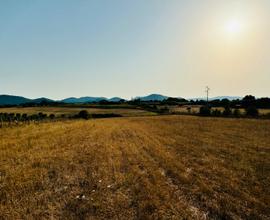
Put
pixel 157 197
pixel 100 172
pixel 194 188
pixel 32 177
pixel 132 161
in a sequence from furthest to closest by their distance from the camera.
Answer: pixel 132 161 → pixel 100 172 → pixel 32 177 → pixel 194 188 → pixel 157 197

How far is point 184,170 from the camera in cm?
1235

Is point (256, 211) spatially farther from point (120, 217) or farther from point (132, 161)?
point (132, 161)

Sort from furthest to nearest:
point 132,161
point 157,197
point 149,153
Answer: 1. point 149,153
2. point 132,161
3. point 157,197

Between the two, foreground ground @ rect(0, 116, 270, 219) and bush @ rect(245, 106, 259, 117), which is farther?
bush @ rect(245, 106, 259, 117)

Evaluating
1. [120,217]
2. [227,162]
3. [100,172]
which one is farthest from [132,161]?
[120,217]

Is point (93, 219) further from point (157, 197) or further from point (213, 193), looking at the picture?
point (213, 193)

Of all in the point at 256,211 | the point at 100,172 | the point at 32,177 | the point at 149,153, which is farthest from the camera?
the point at 149,153

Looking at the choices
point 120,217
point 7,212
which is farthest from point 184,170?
point 7,212

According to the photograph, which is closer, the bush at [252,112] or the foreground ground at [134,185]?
the foreground ground at [134,185]

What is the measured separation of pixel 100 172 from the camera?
1194cm

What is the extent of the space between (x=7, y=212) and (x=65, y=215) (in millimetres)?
1588

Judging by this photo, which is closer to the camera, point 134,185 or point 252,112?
point 134,185

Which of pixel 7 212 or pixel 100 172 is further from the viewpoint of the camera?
pixel 100 172

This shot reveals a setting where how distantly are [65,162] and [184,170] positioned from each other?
622 centimetres
